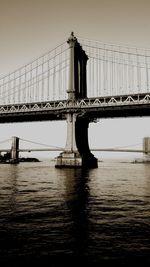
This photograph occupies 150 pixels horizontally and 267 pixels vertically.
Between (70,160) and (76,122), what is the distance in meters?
8.72

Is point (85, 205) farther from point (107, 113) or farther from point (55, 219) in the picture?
point (107, 113)

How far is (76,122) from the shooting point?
214 ft

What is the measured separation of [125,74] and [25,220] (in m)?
55.4

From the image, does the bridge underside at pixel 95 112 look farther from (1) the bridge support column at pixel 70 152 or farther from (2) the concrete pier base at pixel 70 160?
(2) the concrete pier base at pixel 70 160

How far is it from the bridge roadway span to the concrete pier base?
351 inches

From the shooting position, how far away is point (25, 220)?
40.2 feet

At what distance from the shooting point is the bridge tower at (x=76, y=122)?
63.5 meters

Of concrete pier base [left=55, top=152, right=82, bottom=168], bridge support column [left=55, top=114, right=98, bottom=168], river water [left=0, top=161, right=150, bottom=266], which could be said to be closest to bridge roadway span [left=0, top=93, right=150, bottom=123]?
bridge support column [left=55, top=114, right=98, bottom=168]

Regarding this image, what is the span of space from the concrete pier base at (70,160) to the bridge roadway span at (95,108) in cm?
891

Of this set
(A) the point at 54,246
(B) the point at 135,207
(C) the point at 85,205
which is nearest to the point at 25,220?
(A) the point at 54,246

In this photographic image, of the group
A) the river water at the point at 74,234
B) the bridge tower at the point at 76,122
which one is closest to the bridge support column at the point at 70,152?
the bridge tower at the point at 76,122

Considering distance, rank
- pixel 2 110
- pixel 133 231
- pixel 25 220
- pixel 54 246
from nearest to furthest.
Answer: pixel 54 246, pixel 133 231, pixel 25 220, pixel 2 110

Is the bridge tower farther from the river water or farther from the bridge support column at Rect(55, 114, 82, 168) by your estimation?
the river water

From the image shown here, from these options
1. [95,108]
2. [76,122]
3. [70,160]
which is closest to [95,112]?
[95,108]
